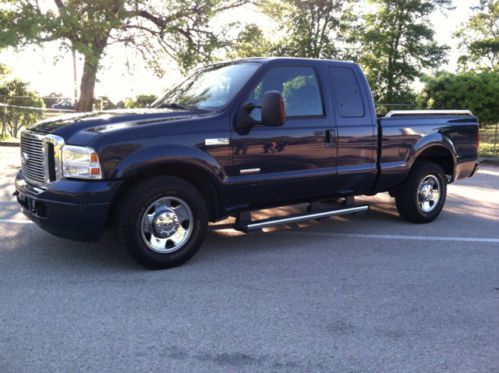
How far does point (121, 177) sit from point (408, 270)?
9.02 feet

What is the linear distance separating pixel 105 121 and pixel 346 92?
2745 mm

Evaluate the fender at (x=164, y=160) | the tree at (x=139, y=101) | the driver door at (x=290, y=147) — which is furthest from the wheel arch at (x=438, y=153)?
the tree at (x=139, y=101)

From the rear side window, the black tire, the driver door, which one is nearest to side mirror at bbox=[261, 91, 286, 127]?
the driver door

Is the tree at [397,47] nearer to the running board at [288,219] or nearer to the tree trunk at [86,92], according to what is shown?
the tree trunk at [86,92]

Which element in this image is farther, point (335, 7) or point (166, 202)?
point (335, 7)

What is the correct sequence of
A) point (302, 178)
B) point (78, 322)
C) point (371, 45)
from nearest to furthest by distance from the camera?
point (78, 322) < point (302, 178) < point (371, 45)

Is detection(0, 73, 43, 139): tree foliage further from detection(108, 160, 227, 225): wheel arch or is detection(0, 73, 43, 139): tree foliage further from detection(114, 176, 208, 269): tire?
detection(114, 176, 208, 269): tire

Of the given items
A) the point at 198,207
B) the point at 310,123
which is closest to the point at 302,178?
the point at 310,123

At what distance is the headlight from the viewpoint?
4.41m

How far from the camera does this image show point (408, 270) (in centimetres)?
498

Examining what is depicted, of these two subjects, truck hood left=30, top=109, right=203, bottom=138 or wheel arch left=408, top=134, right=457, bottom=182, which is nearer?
truck hood left=30, top=109, right=203, bottom=138

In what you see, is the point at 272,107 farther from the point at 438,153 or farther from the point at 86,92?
the point at 86,92

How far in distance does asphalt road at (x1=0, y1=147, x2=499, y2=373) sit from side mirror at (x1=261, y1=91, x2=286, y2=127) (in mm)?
1392

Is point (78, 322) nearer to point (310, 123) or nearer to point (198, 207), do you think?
point (198, 207)
